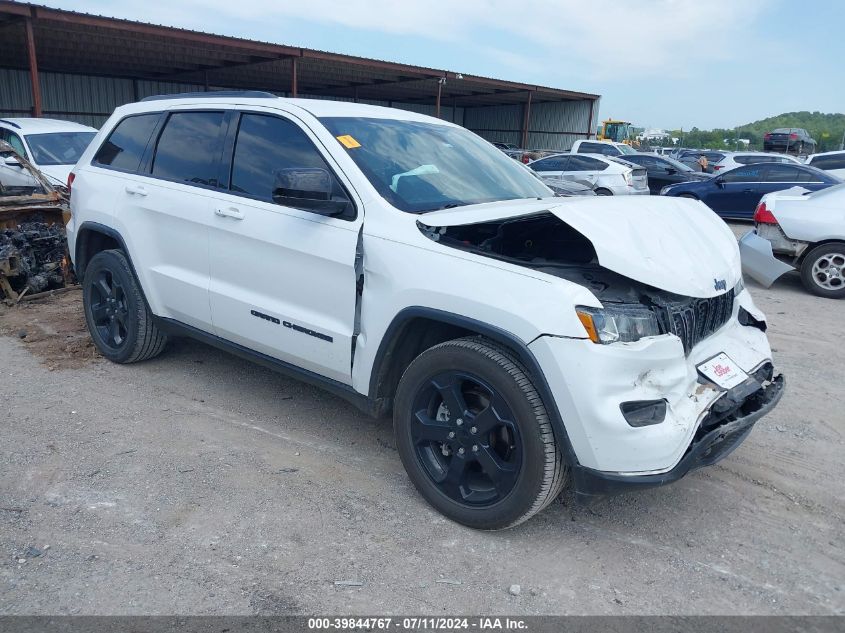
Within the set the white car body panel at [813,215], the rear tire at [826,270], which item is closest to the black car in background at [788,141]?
the white car body panel at [813,215]

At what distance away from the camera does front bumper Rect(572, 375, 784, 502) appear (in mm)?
2809

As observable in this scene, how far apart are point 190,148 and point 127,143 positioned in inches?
33.3

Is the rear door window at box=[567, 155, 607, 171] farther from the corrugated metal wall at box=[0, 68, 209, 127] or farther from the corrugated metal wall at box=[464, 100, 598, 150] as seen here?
the corrugated metal wall at box=[0, 68, 209, 127]

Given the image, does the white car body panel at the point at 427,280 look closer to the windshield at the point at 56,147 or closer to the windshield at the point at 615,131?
the windshield at the point at 56,147

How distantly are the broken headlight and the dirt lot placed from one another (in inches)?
40.8

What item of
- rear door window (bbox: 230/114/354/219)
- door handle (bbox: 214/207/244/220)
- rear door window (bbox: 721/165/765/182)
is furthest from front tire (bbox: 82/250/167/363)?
rear door window (bbox: 721/165/765/182)

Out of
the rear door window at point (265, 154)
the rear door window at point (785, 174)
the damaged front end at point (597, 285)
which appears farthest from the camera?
the rear door window at point (785, 174)

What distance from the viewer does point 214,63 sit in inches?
922

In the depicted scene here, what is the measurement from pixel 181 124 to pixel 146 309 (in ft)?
4.26

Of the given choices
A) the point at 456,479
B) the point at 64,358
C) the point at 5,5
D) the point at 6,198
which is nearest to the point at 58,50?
the point at 5,5

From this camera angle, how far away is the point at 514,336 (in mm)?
2900

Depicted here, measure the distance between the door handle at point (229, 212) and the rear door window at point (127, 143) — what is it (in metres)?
1.16

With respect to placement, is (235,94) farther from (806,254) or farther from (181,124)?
(806,254)

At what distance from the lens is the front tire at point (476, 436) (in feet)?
9.55
